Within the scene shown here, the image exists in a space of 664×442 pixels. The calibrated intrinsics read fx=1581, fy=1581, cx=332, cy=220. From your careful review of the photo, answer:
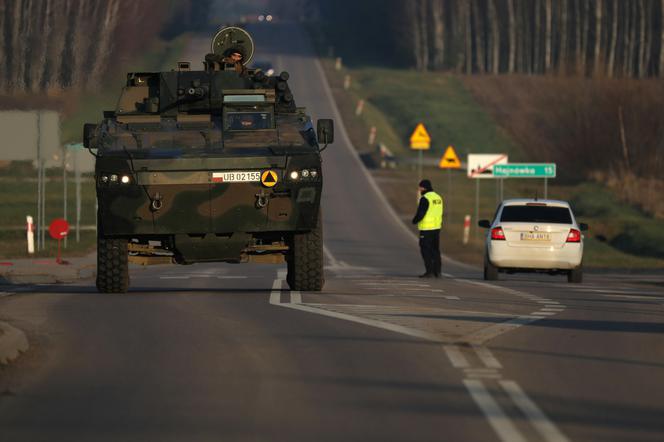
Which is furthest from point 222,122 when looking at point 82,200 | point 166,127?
point 82,200

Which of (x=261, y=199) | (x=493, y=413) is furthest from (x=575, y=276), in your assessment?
(x=493, y=413)

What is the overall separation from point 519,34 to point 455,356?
109 metres

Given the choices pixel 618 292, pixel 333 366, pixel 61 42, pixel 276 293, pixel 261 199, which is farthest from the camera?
pixel 61 42

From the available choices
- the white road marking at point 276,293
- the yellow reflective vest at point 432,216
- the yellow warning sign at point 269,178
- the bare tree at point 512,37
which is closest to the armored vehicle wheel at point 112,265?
the white road marking at point 276,293

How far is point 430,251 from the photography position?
29281mm

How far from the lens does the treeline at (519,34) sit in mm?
111438

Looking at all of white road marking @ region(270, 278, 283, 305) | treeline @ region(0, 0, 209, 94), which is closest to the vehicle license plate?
white road marking @ region(270, 278, 283, 305)

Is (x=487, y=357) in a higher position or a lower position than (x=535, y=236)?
lower

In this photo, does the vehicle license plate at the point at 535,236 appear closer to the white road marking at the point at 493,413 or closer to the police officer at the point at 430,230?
the police officer at the point at 430,230

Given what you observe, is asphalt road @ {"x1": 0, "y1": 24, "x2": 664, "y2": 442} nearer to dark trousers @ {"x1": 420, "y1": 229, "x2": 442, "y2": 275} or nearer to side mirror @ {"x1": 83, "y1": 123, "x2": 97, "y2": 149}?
side mirror @ {"x1": 83, "y1": 123, "x2": 97, "y2": 149}

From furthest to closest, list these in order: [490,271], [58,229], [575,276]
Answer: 1. [58,229]
2. [490,271]
3. [575,276]

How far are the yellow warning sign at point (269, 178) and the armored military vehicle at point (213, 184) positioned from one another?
0.04 feet

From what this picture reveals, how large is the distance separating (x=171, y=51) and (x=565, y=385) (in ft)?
310

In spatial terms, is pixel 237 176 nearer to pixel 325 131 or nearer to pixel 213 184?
pixel 213 184
